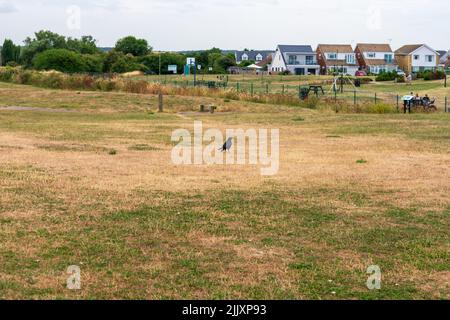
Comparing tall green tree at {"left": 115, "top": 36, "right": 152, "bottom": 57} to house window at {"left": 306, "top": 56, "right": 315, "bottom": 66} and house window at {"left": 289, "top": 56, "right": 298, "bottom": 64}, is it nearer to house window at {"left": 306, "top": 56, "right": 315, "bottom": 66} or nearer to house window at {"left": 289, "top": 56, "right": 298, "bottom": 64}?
house window at {"left": 289, "top": 56, "right": 298, "bottom": 64}

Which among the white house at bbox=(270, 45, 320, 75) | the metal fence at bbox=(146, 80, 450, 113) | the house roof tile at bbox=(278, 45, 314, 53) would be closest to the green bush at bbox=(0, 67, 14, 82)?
the metal fence at bbox=(146, 80, 450, 113)

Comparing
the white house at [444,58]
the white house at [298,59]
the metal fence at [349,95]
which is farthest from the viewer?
the white house at [444,58]

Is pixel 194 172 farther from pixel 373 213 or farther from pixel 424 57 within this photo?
pixel 424 57

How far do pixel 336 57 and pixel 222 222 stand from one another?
110 meters

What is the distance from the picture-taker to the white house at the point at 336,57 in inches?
4513

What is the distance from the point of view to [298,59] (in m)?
118

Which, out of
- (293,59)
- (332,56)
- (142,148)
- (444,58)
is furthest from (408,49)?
(142,148)

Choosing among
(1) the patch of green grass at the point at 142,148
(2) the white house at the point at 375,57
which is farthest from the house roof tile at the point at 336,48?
(1) the patch of green grass at the point at 142,148

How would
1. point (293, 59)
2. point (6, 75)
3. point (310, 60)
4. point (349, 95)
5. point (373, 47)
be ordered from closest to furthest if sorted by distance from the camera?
point (349, 95)
point (6, 75)
point (373, 47)
point (293, 59)
point (310, 60)

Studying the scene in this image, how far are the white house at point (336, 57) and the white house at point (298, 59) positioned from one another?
1.41m

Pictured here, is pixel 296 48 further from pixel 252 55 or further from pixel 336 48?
pixel 252 55

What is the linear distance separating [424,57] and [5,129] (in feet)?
323

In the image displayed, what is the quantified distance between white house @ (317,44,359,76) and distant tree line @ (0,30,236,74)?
50.3 feet

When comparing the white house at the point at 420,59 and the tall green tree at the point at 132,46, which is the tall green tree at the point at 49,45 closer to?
the tall green tree at the point at 132,46
